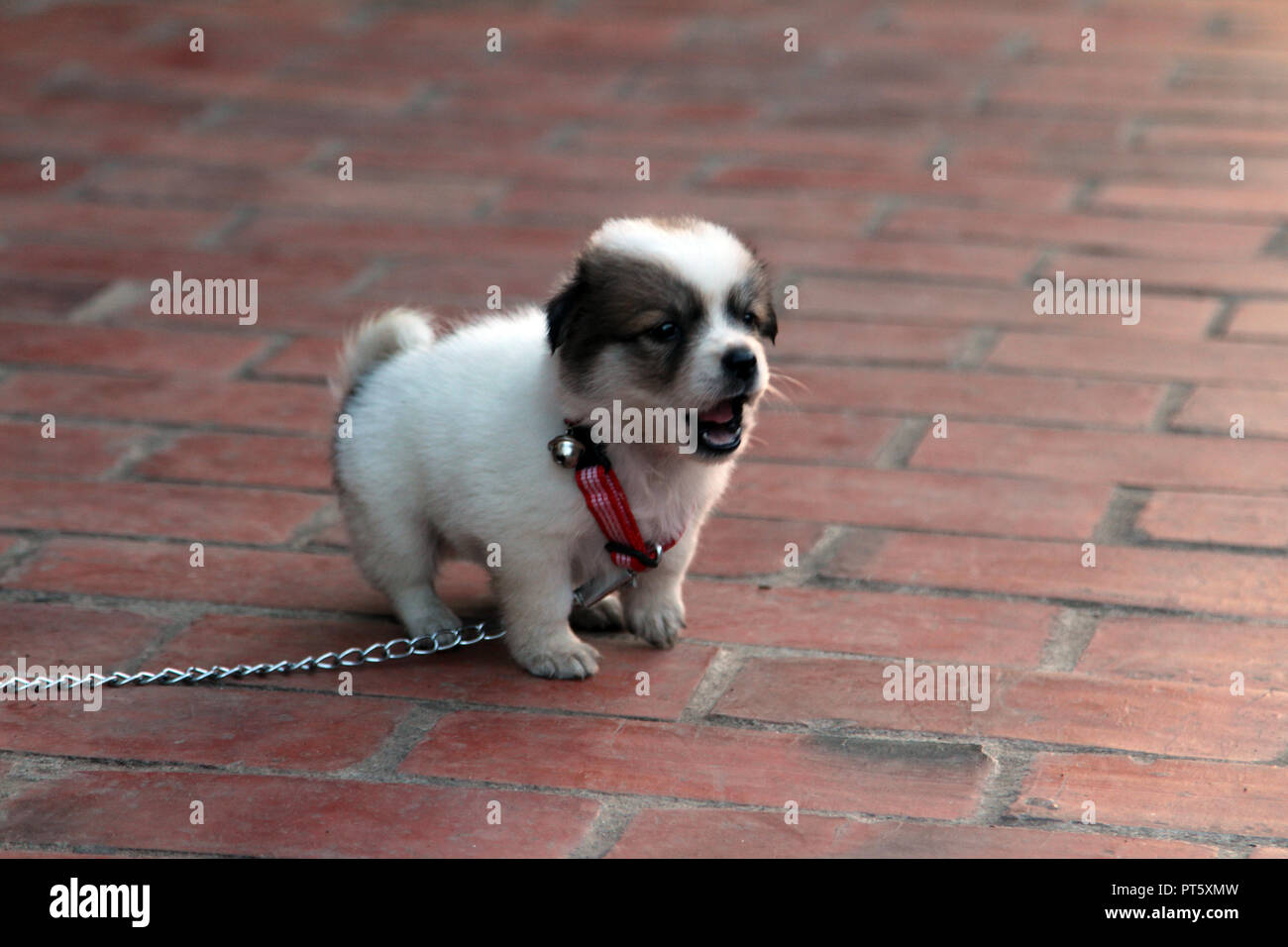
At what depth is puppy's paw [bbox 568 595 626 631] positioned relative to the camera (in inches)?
125

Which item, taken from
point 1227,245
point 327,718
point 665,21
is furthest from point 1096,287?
point 665,21

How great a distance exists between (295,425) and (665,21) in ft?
12.7

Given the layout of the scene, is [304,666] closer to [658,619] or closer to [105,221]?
[658,619]

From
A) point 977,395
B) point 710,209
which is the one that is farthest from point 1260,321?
point 710,209

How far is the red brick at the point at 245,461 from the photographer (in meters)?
3.73

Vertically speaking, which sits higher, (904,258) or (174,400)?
(904,258)

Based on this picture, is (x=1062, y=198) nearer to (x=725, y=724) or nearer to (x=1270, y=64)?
(x=1270, y=64)

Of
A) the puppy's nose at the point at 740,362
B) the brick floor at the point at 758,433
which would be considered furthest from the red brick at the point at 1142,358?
the puppy's nose at the point at 740,362

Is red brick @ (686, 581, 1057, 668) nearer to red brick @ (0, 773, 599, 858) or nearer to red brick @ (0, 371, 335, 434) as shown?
red brick @ (0, 773, 599, 858)

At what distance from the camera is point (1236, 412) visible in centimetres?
394

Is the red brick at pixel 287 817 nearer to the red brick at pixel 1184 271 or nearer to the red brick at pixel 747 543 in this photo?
the red brick at pixel 747 543

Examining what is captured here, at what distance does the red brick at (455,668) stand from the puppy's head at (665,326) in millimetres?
421

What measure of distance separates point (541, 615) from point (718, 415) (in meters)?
0.46

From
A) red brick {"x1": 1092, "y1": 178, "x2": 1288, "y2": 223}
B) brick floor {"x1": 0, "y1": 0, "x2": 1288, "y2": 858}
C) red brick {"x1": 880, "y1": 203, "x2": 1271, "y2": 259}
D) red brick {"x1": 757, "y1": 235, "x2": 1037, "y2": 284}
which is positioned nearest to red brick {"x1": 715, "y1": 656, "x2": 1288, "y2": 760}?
brick floor {"x1": 0, "y1": 0, "x2": 1288, "y2": 858}
